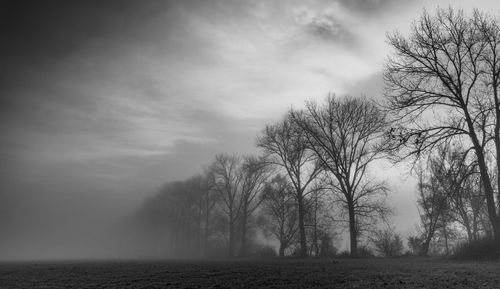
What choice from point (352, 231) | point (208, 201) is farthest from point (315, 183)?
point (208, 201)

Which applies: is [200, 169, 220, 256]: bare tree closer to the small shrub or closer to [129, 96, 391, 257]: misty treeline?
[129, 96, 391, 257]: misty treeline

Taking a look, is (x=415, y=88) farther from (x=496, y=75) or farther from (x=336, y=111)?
(x=336, y=111)

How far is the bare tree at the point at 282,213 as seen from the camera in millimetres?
42500

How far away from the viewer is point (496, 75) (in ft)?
66.4

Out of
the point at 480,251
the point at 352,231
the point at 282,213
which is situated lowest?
the point at 480,251

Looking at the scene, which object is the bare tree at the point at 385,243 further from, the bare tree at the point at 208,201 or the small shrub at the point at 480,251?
the bare tree at the point at 208,201

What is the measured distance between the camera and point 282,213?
5325 centimetres

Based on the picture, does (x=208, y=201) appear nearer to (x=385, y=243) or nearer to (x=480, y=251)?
(x=385, y=243)

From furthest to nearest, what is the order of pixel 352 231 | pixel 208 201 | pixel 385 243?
pixel 208 201, pixel 385 243, pixel 352 231

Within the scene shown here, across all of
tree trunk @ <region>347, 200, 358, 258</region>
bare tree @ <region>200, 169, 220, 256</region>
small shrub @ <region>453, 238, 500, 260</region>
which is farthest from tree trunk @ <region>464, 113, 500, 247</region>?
bare tree @ <region>200, 169, 220, 256</region>

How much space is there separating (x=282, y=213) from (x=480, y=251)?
34.1 m

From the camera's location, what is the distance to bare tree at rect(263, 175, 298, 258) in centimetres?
4250

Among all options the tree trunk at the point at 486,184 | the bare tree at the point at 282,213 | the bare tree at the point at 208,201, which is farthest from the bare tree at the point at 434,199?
the bare tree at the point at 208,201

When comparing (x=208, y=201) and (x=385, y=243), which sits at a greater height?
(x=208, y=201)
